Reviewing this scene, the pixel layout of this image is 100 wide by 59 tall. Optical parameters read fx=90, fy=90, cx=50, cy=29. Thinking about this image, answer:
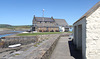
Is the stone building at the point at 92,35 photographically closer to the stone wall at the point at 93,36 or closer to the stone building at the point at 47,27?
the stone wall at the point at 93,36

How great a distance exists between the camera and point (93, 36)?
5.25m

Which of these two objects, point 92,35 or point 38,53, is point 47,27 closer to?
point 92,35

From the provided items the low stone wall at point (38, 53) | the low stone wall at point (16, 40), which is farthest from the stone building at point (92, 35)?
the low stone wall at point (16, 40)

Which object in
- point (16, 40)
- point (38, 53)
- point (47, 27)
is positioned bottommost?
point (16, 40)

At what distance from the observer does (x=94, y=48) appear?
525 centimetres

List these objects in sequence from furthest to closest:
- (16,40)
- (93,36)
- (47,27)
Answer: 1. (47,27)
2. (16,40)
3. (93,36)

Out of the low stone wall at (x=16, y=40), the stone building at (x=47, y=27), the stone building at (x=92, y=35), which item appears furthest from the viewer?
the stone building at (x=47, y=27)

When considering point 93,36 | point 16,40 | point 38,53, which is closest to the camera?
point 38,53

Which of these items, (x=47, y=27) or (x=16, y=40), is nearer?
(x=16, y=40)

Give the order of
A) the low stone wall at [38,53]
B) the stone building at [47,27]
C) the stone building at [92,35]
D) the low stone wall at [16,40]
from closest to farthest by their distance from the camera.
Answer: the low stone wall at [38,53] < the stone building at [92,35] < the low stone wall at [16,40] < the stone building at [47,27]

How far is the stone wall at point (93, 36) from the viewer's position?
17.2 ft

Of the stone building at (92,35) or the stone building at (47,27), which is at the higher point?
the stone building at (47,27)

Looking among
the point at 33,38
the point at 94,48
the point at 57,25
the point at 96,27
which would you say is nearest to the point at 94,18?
the point at 96,27

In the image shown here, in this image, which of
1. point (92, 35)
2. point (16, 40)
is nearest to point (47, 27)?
point (16, 40)
